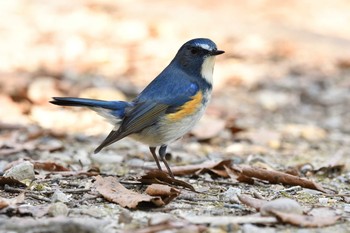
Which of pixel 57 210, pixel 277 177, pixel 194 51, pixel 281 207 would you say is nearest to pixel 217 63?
pixel 194 51

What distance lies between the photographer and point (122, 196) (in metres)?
4.05

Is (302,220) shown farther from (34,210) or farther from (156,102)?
(156,102)

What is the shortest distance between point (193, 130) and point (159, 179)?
243cm

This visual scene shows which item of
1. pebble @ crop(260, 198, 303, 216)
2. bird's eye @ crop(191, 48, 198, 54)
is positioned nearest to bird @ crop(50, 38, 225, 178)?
bird's eye @ crop(191, 48, 198, 54)

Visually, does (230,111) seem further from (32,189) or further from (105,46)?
(32,189)

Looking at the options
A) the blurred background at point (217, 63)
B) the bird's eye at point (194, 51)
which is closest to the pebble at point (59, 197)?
the bird's eye at point (194, 51)

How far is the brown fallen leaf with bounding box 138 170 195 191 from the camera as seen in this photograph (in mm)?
4473

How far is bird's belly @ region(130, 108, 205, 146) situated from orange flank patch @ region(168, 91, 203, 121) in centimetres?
2

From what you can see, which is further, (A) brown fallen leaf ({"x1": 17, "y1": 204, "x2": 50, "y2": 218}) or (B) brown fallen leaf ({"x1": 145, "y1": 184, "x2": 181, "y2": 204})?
(B) brown fallen leaf ({"x1": 145, "y1": 184, "x2": 181, "y2": 204})

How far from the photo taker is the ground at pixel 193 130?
383 cm

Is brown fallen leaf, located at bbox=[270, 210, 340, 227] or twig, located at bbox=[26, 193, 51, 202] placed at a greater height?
brown fallen leaf, located at bbox=[270, 210, 340, 227]

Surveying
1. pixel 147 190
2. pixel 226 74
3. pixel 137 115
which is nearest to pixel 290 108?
pixel 226 74

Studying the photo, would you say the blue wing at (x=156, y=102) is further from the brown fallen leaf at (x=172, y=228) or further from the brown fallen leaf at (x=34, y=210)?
the brown fallen leaf at (x=172, y=228)

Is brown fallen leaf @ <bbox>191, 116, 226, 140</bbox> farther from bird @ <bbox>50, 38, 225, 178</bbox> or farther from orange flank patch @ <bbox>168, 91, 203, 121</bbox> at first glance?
orange flank patch @ <bbox>168, 91, 203, 121</bbox>
